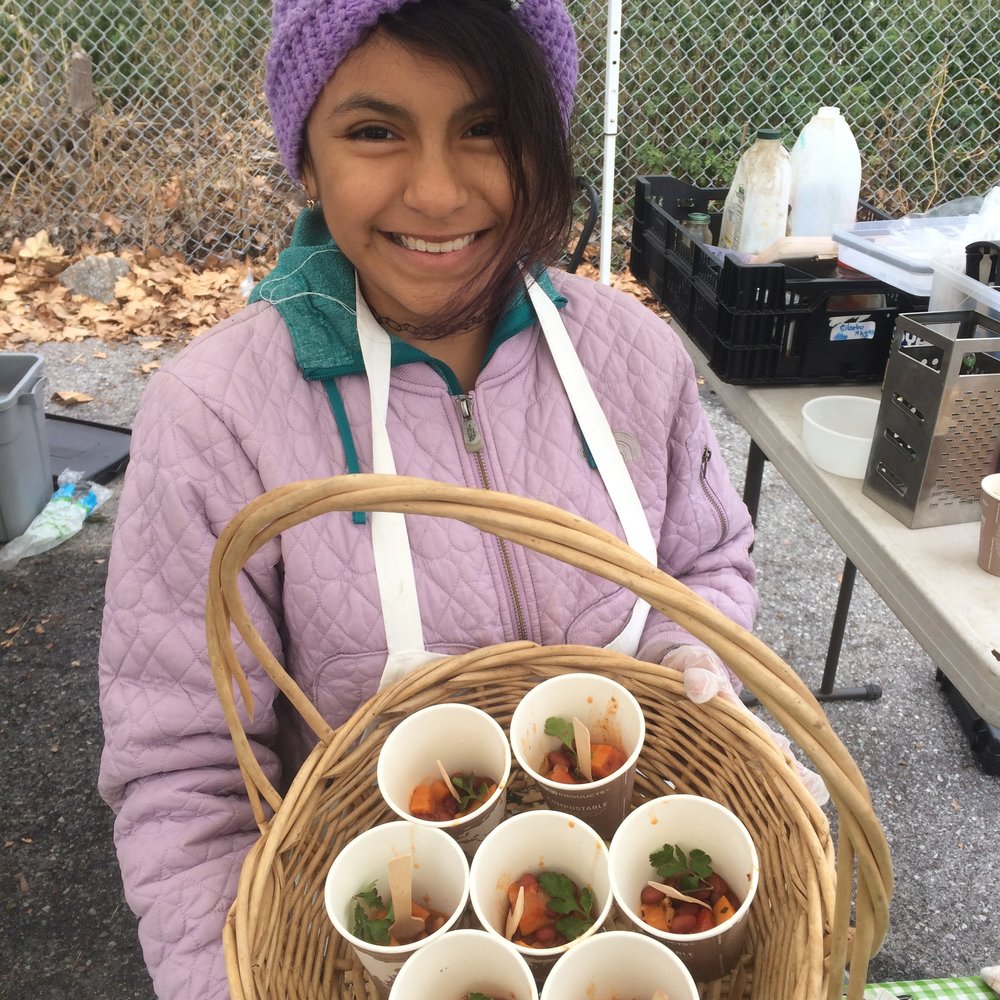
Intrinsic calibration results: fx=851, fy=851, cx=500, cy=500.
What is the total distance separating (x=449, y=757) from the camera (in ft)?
3.80

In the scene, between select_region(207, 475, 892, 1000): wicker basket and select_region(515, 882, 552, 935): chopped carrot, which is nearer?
select_region(207, 475, 892, 1000): wicker basket

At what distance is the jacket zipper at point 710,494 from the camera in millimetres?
1367

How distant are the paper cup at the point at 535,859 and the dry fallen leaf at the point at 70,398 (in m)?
3.23

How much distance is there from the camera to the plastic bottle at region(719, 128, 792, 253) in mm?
1742

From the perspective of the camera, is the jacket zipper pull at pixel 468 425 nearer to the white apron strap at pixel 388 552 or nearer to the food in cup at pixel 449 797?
the white apron strap at pixel 388 552

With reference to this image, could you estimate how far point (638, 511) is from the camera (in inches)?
49.1

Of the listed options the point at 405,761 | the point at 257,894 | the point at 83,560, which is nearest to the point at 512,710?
the point at 405,761

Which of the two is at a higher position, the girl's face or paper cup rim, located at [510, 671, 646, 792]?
the girl's face

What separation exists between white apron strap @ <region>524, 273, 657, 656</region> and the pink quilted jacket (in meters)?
0.02

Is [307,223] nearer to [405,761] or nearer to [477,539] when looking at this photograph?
[477,539]

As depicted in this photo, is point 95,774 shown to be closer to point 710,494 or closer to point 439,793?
Result: point 439,793

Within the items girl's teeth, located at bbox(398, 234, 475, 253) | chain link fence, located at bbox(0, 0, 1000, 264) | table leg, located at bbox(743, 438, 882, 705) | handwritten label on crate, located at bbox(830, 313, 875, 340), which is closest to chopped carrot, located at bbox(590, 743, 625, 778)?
girl's teeth, located at bbox(398, 234, 475, 253)

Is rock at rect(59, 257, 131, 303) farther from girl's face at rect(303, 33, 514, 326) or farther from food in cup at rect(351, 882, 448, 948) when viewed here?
food in cup at rect(351, 882, 448, 948)

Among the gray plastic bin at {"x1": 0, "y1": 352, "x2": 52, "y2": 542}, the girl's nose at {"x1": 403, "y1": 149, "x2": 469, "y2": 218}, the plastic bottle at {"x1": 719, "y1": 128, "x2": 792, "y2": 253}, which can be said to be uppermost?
the girl's nose at {"x1": 403, "y1": 149, "x2": 469, "y2": 218}
